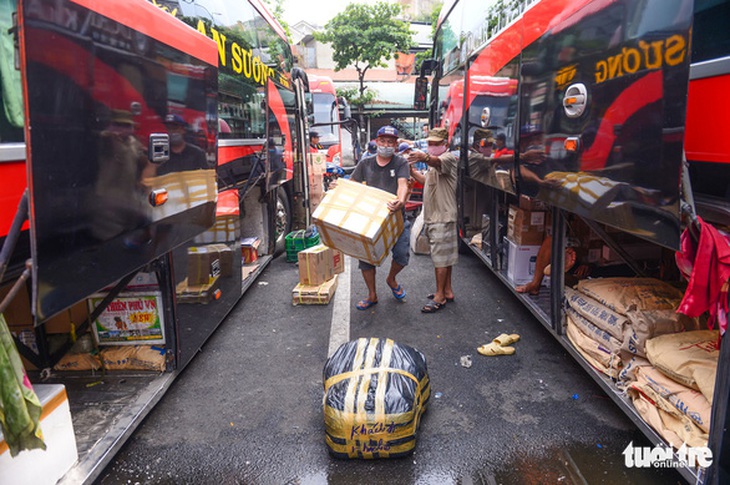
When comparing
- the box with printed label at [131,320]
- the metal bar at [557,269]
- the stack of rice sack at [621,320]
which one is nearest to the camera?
the stack of rice sack at [621,320]

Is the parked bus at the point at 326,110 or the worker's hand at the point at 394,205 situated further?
the parked bus at the point at 326,110

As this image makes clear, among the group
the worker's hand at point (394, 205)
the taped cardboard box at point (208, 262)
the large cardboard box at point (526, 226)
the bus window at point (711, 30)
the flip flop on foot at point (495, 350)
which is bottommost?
the flip flop on foot at point (495, 350)

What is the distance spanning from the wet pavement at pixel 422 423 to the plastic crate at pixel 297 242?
2098 mm

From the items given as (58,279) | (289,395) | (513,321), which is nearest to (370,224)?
(289,395)

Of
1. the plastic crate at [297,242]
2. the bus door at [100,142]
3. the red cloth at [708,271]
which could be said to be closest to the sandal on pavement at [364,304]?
the plastic crate at [297,242]

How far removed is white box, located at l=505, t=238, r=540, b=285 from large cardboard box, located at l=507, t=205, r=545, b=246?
60 millimetres

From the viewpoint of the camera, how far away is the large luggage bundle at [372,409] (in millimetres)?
2578

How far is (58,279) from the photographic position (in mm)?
1599

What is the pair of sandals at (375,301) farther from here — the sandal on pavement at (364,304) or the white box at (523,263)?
the white box at (523,263)

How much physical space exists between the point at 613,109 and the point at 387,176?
272cm

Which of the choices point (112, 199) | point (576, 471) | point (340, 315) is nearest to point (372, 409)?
point (576, 471)

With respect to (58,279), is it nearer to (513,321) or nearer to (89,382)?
(89,382)

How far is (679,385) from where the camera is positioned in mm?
2275

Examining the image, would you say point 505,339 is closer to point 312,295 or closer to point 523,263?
point 523,263
